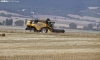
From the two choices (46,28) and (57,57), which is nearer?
(57,57)

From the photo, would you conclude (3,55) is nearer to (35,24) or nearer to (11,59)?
(11,59)

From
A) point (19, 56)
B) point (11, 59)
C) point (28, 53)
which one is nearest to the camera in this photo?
Result: point (11, 59)

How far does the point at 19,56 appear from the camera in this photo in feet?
93.5

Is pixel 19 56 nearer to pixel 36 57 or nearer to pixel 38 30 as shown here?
pixel 36 57

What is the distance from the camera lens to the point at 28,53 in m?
30.8

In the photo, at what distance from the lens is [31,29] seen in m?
73.9

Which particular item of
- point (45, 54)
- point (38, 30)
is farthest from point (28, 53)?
point (38, 30)

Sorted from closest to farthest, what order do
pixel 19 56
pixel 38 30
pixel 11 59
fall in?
pixel 11 59, pixel 19 56, pixel 38 30

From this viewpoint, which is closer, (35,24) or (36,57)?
(36,57)

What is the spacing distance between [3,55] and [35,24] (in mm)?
45081

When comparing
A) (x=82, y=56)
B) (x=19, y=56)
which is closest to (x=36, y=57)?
(x=19, y=56)

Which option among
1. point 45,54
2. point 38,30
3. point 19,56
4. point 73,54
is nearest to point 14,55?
point 19,56

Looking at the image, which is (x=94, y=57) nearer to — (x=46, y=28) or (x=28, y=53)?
(x=28, y=53)

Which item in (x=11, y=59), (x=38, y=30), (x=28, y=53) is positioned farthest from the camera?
(x=38, y=30)
